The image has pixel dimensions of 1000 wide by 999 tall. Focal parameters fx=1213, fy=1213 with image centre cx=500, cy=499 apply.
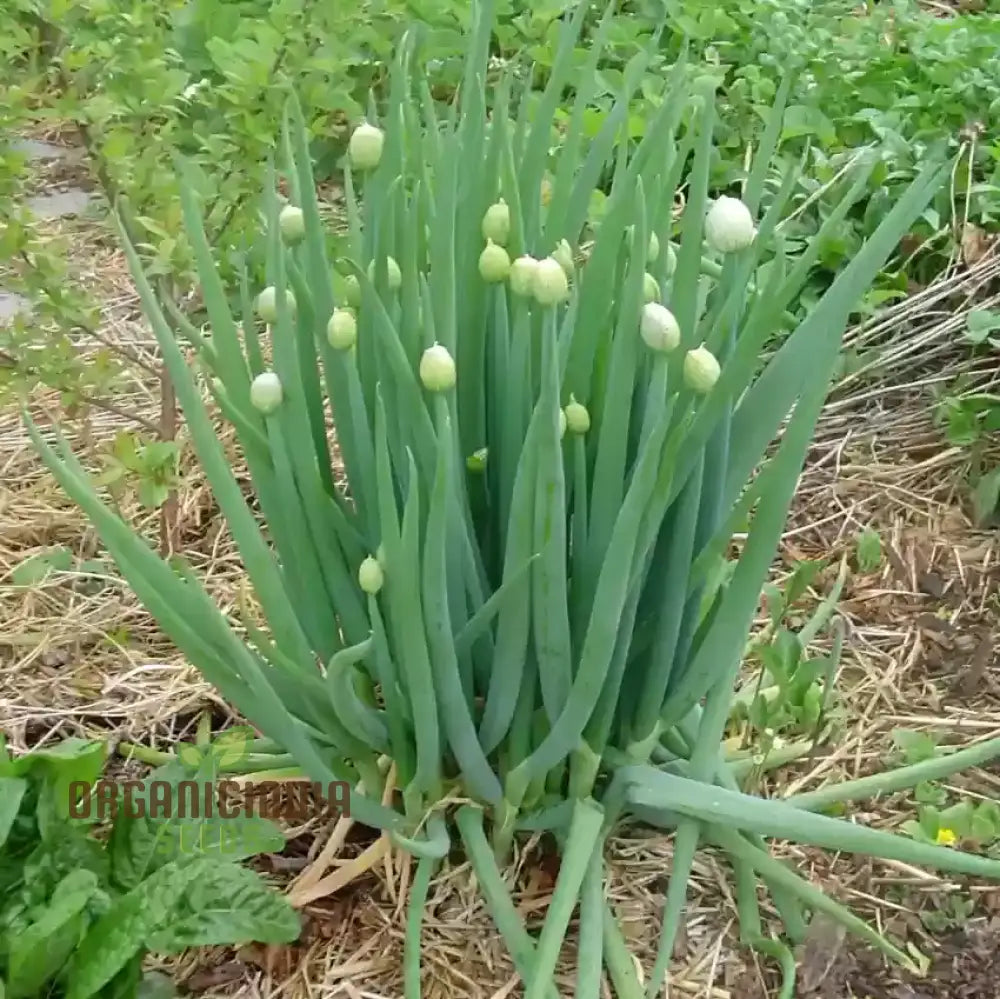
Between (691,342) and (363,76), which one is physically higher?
(691,342)

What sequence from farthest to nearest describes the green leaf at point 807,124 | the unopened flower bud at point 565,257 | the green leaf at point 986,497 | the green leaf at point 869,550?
the green leaf at point 807,124 → the green leaf at point 986,497 → the green leaf at point 869,550 → the unopened flower bud at point 565,257

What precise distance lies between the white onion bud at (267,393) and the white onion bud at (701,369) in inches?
11.4

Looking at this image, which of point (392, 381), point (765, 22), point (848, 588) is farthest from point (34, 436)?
point (765, 22)

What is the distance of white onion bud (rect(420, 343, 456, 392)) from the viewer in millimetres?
791

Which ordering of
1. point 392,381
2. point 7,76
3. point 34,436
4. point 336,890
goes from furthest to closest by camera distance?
point 7,76 → point 336,890 → point 392,381 → point 34,436

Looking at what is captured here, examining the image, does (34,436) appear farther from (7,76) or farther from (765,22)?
(765,22)

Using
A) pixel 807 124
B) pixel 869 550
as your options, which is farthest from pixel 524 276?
pixel 807 124

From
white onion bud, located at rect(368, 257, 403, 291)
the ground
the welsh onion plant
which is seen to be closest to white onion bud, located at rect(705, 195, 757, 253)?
the welsh onion plant

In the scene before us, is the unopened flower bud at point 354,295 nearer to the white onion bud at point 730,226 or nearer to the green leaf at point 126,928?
the white onion bud at point 730,226

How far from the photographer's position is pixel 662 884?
107 cm

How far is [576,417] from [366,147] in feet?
0.83

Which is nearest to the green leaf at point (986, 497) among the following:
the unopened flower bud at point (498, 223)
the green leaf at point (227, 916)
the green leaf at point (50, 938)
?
the unopened flower bud at point (498, 223)

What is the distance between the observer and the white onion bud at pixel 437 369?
791mm

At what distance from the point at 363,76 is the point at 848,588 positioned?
1375 millimetres
